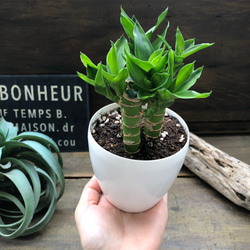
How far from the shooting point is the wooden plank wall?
639 mm

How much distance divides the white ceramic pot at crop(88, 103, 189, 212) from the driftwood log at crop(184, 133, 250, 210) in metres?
0.26

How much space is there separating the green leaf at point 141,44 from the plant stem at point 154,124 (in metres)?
0.08

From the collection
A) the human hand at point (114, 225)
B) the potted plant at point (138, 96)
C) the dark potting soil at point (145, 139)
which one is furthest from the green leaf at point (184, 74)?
the human hand at point (114, 225)

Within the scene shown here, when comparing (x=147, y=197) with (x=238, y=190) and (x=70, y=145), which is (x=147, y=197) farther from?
(x=70, y=145)

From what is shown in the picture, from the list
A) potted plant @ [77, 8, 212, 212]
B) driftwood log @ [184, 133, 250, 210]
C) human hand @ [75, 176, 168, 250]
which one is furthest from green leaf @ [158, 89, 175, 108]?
driftwood log @ [184, 133, 250, 210]

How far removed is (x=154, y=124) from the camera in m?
0.39

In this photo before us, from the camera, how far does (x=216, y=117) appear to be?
2.56ft

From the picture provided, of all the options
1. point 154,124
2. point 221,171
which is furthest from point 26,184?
point 221,171

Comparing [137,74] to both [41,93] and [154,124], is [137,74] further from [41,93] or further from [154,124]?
[41,93]

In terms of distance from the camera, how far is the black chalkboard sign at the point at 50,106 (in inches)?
27.4

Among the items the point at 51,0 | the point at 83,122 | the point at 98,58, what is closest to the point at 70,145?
the point at 83,122

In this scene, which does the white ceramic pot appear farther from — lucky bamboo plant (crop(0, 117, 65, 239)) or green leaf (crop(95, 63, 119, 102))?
lucky bamboo plant (crop(0, 117, 65, 239))

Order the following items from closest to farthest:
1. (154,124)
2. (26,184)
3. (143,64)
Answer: (143,64), (154,124), (26,184)

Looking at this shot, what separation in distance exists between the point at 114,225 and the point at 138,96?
0.27m
